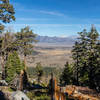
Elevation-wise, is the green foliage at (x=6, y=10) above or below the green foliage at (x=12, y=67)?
above

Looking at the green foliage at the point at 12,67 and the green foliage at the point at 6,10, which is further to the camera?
the green foliage at the point at 12,67

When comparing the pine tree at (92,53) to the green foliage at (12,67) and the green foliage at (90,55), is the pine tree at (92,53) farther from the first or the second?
the green foliage at (12,67)

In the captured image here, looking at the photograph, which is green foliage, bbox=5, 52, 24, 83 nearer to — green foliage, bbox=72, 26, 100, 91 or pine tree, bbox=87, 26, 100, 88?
green foliage, bbox=72, 26, 100, 91

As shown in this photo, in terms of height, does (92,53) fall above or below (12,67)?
above

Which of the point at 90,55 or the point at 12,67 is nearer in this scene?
the point at 90,55

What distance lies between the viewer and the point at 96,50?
26500 millimetres

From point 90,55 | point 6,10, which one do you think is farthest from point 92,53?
point 6,10

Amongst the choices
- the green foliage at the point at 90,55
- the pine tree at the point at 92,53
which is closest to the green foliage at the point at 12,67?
the green foliage at the point at 90,55

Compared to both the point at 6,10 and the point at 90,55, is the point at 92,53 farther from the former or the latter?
the point at 6,10

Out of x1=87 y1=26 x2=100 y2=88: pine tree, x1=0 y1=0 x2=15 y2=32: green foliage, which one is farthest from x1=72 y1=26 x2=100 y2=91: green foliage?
x1=0 y1=0 x2=15 y2=32: green foliage

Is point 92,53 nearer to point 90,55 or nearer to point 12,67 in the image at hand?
point 90,55

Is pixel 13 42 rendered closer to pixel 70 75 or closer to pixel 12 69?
pixel 12 69

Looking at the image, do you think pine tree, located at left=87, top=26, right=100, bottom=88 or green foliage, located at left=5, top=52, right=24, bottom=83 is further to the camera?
green foliage, located at left=5, top=52, right=24, bottom=83

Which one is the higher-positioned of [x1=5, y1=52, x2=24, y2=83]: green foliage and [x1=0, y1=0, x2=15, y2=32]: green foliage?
[x1=0, y1=0, x2=15, y2=32]: green foliage
